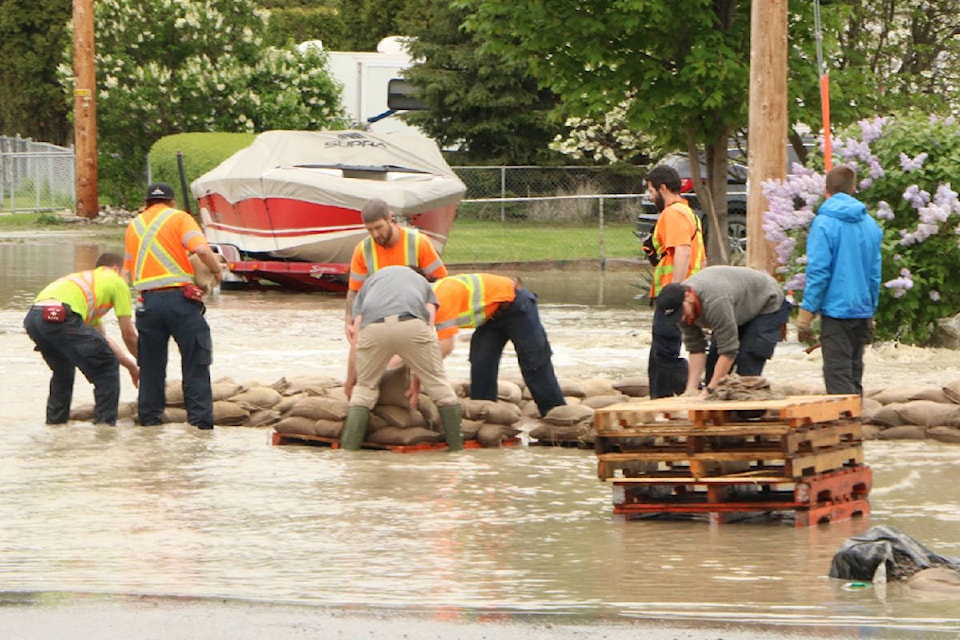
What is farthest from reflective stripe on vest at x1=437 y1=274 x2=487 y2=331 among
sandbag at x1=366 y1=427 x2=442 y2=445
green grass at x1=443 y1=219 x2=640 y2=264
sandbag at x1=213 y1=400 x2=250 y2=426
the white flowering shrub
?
green grass at x1=443 y1=219 x2=640 y2=264

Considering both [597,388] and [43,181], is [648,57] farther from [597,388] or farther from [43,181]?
[43,181]

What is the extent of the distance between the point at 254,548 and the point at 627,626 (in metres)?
2.30

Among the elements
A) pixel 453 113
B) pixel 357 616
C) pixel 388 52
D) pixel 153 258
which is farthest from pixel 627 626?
pixel 388 52

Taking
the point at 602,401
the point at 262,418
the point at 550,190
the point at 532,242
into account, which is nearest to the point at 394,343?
the point at 602,401

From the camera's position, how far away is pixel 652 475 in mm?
9031

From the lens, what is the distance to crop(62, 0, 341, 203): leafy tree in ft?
120

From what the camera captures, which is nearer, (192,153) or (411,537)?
(411,537)

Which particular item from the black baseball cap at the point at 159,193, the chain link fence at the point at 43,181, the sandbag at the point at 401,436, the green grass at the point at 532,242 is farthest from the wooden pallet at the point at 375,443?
the chain link fence at the point at 43,181

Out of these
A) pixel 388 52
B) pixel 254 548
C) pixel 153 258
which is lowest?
pixel 254 548

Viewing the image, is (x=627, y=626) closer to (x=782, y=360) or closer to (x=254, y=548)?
(x=254, y=548)

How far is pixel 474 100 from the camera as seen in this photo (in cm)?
3809

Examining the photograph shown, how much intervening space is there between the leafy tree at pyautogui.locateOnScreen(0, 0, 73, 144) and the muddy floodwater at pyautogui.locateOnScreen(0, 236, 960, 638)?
38227 millimetres

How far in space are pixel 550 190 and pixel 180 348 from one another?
27.1 meters

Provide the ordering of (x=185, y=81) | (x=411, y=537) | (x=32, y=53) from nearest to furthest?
1. (x=411, y=537)
2. (x=185, y=81)
3. (x=32, y=53)
